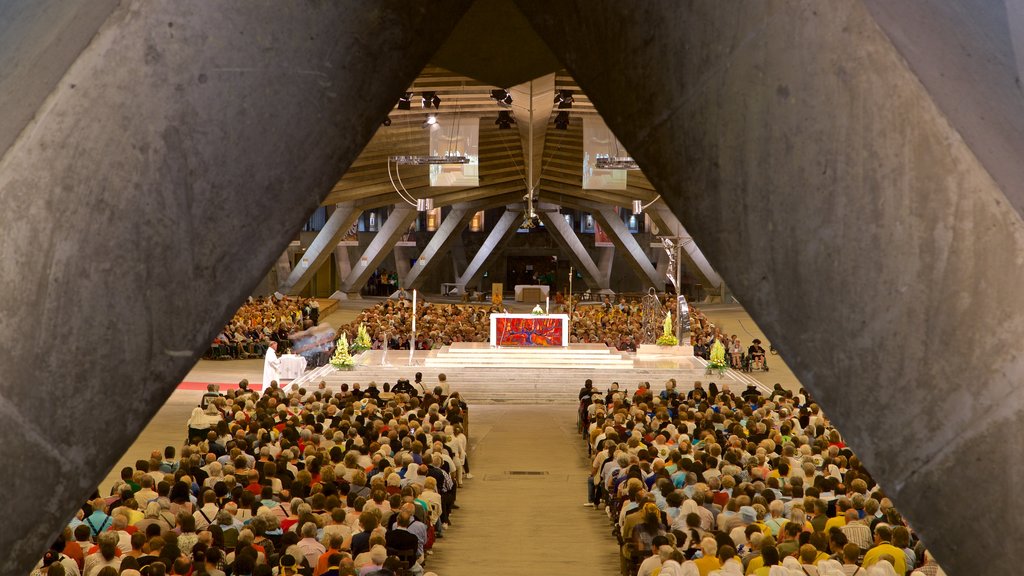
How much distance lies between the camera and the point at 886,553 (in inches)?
287

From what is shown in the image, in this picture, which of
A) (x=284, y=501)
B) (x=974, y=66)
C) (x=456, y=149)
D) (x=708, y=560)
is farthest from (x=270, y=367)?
(x=974, y=66)

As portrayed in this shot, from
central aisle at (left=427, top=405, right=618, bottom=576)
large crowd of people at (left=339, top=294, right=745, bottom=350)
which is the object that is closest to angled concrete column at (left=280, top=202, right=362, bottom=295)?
large crowd of people at (left=339, top=294, right=745, bottom=350)

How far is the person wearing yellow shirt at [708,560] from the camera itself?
7359mm

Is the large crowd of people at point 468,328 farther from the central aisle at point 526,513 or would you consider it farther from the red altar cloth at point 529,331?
the central aisle at point 526,513

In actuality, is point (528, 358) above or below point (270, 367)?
above

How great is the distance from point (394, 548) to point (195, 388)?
1705cm

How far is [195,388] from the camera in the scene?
24.5 m

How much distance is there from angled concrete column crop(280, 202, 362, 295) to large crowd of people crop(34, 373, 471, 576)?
3207 centimetres

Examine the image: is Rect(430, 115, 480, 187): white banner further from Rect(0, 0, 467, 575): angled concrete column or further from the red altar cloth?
Rect(0, 0, 467, 575): angled concrete column

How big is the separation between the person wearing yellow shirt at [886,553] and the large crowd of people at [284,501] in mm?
3397

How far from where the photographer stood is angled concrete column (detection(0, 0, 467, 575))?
2787 millimetres

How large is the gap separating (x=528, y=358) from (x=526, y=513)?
12447mm

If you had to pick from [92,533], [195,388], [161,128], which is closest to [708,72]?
[161,128]

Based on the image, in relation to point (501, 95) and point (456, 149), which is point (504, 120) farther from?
point (501, 95)
